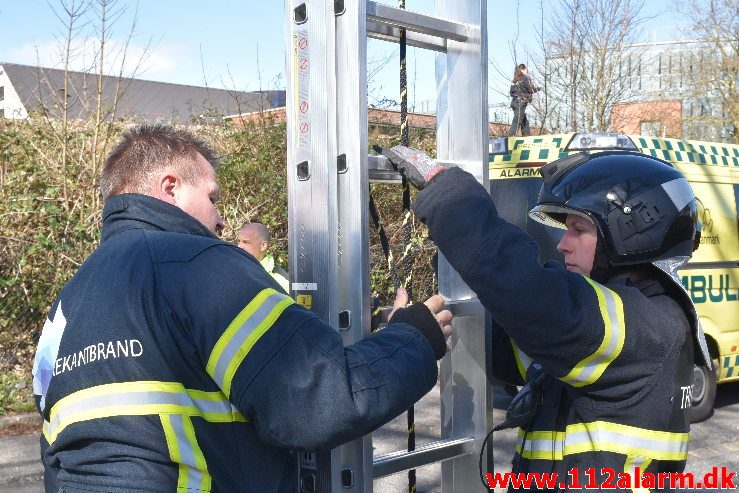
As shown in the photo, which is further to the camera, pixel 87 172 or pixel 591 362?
pixel 87 172

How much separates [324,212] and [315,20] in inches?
19.1

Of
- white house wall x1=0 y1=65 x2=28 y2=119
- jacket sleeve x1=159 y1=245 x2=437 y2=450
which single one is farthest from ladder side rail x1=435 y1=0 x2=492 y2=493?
white house wall x1=0 y1=65 x2=28 y2=119

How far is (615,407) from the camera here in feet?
6.71

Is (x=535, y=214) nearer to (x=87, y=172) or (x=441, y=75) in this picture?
(x=441, y=75)

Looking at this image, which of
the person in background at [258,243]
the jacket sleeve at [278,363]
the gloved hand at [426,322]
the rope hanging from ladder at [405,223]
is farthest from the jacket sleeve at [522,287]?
the person in background at [258,243]

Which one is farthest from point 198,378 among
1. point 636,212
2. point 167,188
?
point 636,212

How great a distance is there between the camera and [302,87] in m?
1.98

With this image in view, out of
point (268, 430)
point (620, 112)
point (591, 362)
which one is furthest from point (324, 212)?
point (620, 112)

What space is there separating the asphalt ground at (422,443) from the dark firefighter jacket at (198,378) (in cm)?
390

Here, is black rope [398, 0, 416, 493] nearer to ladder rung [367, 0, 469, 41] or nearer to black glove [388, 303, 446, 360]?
ladder rung [367, 0, 469, 41]

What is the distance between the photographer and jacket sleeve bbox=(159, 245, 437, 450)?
1.58 metres

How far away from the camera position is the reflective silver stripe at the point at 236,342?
5.19ft

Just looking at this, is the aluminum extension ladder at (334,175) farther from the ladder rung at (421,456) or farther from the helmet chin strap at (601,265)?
the helmet chin strap at (601,265)

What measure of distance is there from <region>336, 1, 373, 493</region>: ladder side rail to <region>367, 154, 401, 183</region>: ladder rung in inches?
3.7
